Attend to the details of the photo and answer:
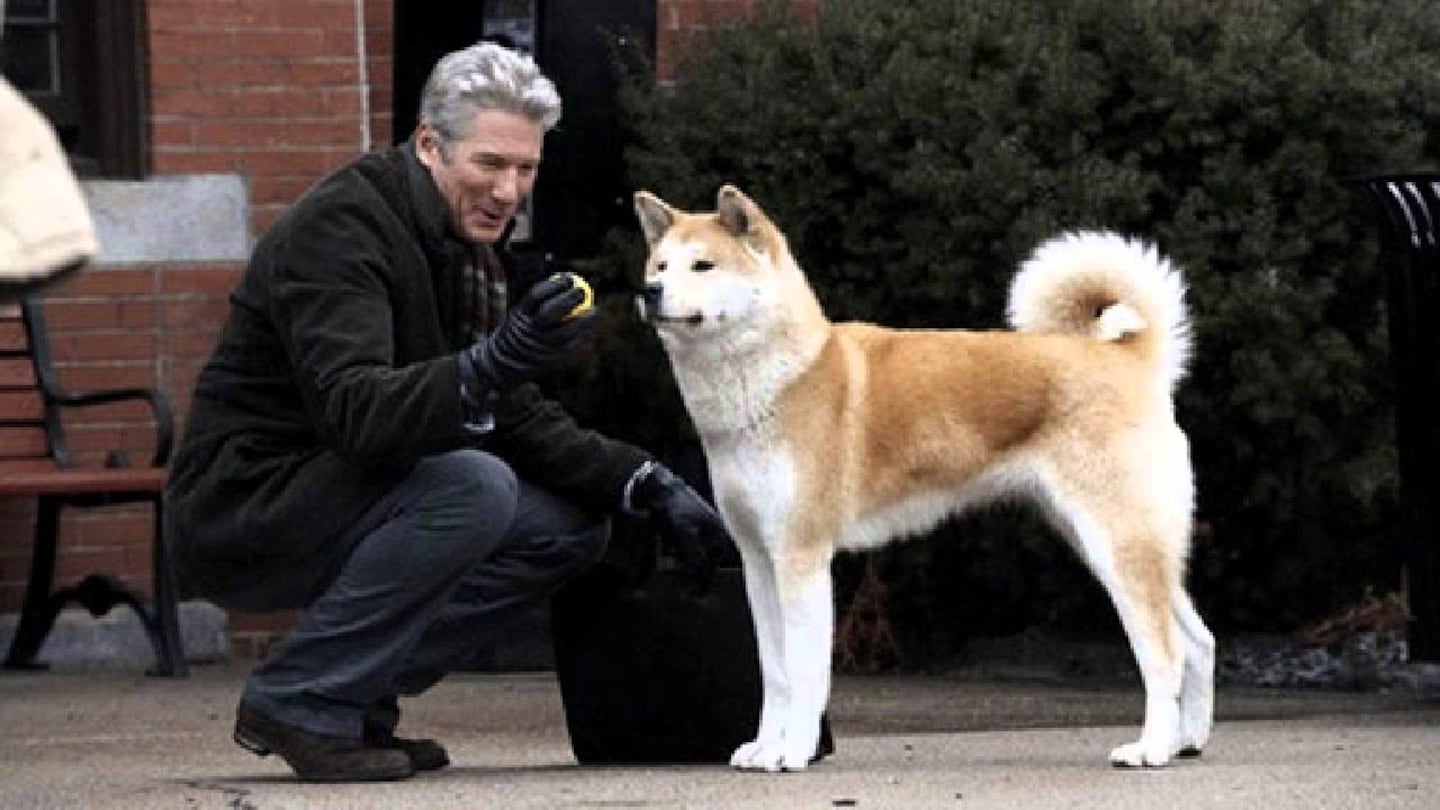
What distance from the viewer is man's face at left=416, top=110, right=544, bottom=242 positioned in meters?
6.25

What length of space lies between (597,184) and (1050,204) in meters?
1.47

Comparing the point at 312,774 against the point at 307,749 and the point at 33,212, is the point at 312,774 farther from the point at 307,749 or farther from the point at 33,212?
the point at 33,212

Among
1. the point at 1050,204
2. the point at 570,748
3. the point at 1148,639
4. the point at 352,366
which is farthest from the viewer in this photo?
the point at 1050,204

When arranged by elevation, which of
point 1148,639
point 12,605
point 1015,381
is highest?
point 1015,381

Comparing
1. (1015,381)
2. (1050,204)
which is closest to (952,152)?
(1050,204)

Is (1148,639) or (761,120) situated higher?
(761,120)

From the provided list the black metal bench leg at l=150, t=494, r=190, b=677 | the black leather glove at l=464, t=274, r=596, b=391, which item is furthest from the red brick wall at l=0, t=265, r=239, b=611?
the black leather glove at l=464, t=274, r=596, b=391

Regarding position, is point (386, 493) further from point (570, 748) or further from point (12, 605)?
point (12, 605)

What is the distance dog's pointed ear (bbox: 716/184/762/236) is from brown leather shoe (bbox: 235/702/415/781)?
4.12 ft

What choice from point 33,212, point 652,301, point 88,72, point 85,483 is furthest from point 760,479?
point 33,212

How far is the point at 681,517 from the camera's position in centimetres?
658

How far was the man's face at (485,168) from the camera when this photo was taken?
625 centimetres

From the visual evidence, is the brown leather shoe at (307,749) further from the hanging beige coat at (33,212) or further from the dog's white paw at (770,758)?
the hanging beige coat at (33,212)

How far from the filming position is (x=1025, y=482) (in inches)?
270
